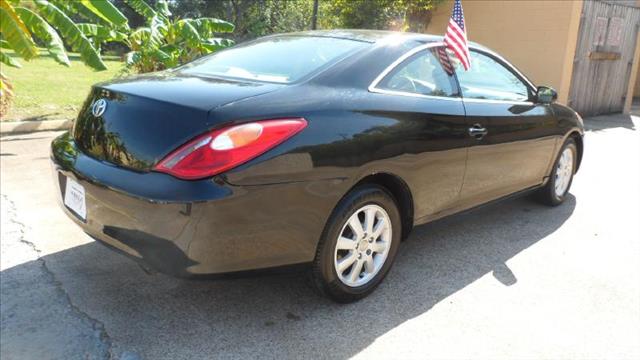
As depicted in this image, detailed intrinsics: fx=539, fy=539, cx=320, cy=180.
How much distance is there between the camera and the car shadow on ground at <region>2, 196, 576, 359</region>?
2678mm

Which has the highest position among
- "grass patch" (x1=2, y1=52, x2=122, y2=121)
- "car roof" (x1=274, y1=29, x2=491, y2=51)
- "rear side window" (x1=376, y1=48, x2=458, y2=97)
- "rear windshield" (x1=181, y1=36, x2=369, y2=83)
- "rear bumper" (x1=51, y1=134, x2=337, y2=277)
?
"car roof" (x1=274, y1=29, x2=491, y2=51)

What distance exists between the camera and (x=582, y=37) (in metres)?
11.5

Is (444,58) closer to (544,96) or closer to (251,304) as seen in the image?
(544,96)

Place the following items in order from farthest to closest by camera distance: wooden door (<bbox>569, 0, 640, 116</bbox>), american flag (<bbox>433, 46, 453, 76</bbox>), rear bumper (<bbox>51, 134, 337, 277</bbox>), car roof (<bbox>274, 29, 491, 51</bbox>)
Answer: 1. wooden door (<bbox>569, 0, 640, 116</bbox>)
2. american flag (<bbox>433, 46, 453, 76</bbox>)
3. car roof (<bbox>274, 29, 491, 51</bbox>)
4. rear bumper (<bbox>51, 134, 337, 277</bbox>)

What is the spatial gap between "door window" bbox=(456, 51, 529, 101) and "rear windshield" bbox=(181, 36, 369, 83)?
89 centimetres

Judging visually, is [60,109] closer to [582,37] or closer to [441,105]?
[441,105]

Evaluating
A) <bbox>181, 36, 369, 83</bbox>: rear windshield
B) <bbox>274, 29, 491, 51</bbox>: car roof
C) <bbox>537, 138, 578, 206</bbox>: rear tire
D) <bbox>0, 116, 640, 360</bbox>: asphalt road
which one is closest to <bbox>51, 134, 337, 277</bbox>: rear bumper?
<bbox>0, 116, 640, 360</bbox>: asphalt road

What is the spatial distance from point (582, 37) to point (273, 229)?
11.2 meters

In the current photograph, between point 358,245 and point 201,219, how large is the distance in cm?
101

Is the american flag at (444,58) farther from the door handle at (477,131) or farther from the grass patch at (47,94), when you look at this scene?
the grass patch at (47,94)

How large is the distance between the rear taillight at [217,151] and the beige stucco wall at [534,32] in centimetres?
1064

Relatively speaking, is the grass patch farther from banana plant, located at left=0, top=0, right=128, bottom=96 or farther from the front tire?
the front tire

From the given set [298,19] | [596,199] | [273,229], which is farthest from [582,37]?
[298,19]

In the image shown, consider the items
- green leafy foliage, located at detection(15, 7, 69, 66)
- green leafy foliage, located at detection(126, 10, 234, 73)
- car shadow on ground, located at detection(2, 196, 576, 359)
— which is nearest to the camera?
car shadow on ground, located at detection(2, 196, 576, 359)
